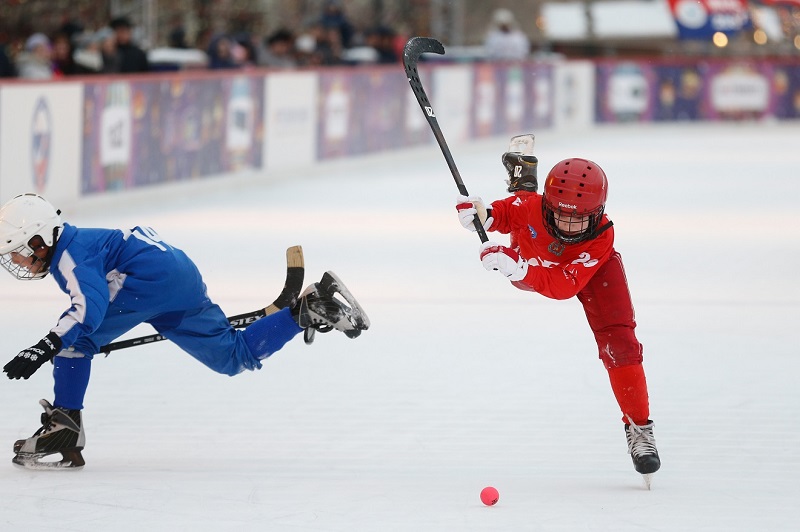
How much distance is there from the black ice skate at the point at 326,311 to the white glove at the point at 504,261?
0.74 metres

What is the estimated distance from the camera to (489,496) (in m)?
4.50

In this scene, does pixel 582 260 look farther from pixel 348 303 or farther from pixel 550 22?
pixel 550 22

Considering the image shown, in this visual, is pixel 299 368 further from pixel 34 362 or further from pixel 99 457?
pixel 34 362

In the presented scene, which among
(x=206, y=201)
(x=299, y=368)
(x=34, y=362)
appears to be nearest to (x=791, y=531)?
(x=34, y=362)

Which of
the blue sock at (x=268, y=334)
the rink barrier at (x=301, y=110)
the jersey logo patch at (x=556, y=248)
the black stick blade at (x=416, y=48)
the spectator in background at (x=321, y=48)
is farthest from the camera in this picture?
the spectator in background at (x=321, y=48)

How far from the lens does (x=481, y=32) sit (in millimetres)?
35688

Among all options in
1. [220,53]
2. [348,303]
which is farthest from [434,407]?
[220,53]

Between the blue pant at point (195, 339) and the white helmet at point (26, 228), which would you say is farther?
the blue pant at point (195, 339)

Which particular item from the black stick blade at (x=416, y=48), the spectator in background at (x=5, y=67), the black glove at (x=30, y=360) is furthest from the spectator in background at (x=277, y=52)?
the black glove at (x=30, y=360)

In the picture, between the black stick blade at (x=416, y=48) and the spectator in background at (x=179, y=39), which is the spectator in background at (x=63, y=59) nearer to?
the spectator in background at (x=179, y=39)

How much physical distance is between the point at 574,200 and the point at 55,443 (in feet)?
6.25

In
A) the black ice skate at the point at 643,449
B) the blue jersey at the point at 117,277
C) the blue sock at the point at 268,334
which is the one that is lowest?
the black ice skate at the point at 643,449

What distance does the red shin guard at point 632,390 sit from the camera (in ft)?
16.0

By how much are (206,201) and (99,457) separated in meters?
9.71
